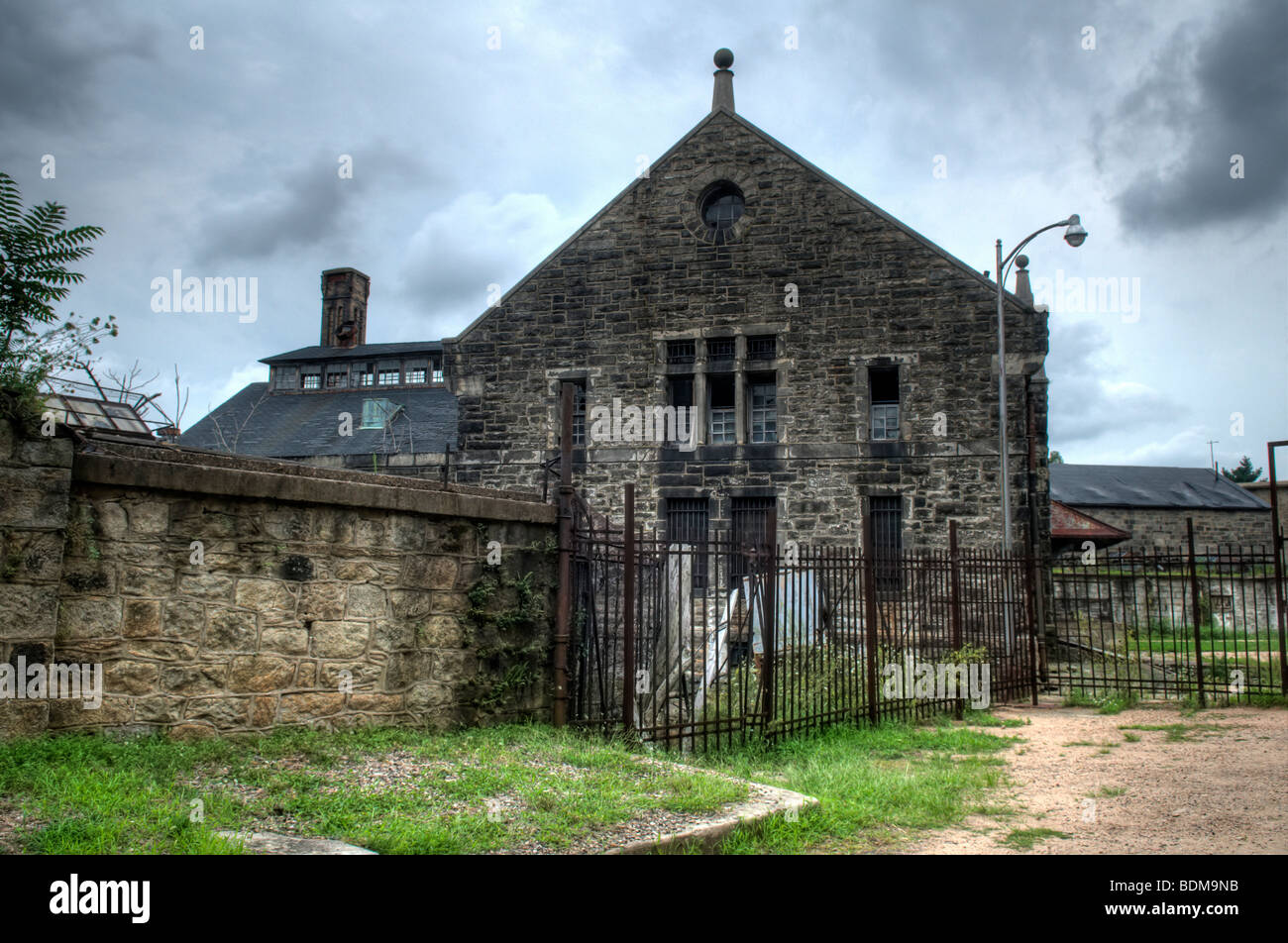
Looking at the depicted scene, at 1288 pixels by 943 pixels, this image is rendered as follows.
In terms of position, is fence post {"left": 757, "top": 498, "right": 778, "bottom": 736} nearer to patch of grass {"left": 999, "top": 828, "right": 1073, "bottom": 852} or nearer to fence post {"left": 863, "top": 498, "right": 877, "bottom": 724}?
fence post {"left": 863, "top": 498, "right": 877, "bottom": 724}

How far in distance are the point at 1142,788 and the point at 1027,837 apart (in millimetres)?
2080

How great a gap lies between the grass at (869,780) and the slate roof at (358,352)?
80.8 feet

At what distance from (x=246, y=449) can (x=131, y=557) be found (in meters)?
20.9

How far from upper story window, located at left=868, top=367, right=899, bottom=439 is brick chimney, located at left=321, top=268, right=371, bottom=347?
23251 mm

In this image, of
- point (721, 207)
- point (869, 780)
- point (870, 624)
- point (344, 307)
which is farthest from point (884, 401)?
point (344, 307)

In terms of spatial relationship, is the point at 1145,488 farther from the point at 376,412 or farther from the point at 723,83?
the point at 376,412

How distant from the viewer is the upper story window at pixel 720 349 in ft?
58.9

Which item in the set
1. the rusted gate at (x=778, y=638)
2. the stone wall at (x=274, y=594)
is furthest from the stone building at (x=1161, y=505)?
the stone wall at (x=274, y=594)

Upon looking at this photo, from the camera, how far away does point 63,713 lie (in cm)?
536

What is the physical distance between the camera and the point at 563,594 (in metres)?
7.82

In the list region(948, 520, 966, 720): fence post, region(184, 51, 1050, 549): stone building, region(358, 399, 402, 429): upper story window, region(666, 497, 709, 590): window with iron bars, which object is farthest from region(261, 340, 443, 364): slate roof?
region(948, 520, 966, 720): fence post

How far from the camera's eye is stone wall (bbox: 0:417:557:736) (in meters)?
5.51

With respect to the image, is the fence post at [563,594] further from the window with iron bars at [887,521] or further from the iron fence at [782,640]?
the window with iron bars at [887,521]
